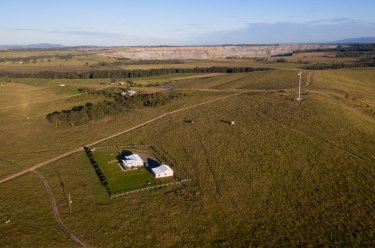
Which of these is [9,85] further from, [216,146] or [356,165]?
[356,165]

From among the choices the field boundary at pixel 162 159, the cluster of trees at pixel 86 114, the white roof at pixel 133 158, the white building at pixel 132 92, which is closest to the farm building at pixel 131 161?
the white roof at pixel 133 158

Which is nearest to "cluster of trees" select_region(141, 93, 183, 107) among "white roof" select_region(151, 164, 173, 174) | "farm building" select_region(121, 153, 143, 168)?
"farm building" select_region(121, 153, 143, 168)

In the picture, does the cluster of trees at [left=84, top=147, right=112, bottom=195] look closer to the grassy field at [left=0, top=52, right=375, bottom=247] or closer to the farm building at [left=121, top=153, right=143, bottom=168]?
the grassy field at [left=0, top=52, right=375, bottom=247]

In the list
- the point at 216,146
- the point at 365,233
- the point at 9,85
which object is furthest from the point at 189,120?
the point at 9,85

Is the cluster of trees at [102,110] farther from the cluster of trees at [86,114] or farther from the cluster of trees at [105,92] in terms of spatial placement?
the cluster of trees at [105,92]

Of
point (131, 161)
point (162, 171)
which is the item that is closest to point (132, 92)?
point (131, 161)
